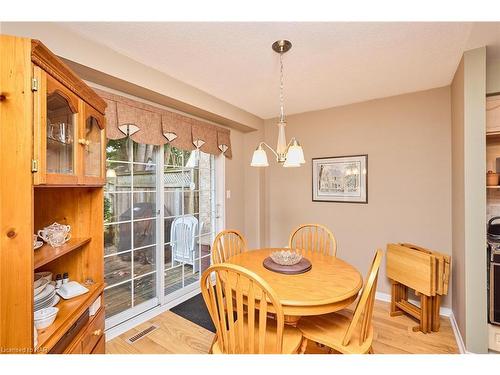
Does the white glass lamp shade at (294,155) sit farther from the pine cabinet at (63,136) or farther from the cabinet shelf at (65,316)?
the cabinet shelf at (65,316)

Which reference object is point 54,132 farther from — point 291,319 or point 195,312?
point 195,312

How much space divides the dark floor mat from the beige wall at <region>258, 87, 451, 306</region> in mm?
1519

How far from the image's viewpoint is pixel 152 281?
2.43 metres

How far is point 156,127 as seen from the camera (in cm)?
223

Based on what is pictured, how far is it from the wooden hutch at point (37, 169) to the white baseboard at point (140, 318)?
731 mm

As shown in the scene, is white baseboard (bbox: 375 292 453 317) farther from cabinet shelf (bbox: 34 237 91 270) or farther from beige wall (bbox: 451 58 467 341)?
cabinet shelf (bbox: 34 237 91 270)

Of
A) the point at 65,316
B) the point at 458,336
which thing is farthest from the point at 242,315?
the point at 458,336

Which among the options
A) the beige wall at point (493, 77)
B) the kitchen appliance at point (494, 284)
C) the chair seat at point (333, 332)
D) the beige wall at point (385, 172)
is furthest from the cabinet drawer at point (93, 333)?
the beige wall at point (493, 77)

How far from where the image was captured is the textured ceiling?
143 centimetres

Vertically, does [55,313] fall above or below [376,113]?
below

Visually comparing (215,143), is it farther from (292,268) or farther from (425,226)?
(425,226)

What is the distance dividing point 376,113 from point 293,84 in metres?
1.16

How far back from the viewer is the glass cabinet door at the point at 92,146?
1.24 meters
